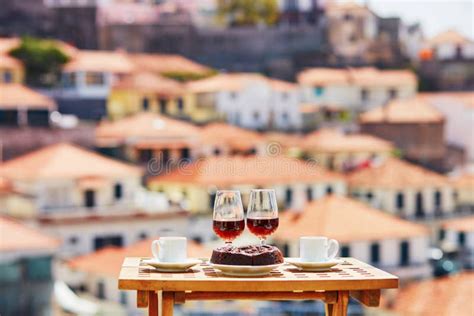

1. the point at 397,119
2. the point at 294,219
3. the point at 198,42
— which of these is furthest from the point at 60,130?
the point at 198,42

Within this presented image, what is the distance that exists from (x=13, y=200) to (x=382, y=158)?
1729 cm

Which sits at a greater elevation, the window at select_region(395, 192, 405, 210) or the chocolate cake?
the chocolate cake

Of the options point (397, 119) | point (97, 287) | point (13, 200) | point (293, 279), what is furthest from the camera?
point (397, 119)

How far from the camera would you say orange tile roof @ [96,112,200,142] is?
33.5m

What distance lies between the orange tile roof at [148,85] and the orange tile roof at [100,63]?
0.62 metres

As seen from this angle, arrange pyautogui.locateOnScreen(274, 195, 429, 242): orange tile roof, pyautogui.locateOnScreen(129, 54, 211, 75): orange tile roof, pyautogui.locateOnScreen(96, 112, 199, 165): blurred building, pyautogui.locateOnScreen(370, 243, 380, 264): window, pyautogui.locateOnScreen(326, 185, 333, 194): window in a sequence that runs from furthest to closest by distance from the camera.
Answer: pyautogui.locateOnScreen(129, 54, 211, 75): orange tile roof → pyautogui.locateOnScreen(96, 112, 199, 165): blurred building → pyautogui.locateOnScreen(326, 185, 333, 194): window → pyautogui.locateOnScreen(370, 243, 380, 264): window → pyautogui.locateOnScreen(274, 195, 429, 242): orange tile roof

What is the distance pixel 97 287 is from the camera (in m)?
22.2

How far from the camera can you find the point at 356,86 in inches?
1879

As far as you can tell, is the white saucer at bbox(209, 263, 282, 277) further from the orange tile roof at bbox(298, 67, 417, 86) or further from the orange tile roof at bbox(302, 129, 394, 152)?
the orange tile roof at bbox(298, 67, 417, 86)

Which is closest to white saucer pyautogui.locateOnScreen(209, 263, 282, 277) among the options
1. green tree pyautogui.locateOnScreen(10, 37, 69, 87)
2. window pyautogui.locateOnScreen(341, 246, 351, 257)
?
window pyautogui.locateOnScreen(341, 246, 351, 257)

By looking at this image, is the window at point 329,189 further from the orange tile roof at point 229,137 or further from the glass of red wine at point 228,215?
the glass of red wine at point 228,215

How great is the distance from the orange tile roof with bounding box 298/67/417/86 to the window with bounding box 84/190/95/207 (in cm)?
2072

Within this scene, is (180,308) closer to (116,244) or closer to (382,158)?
(116,244)

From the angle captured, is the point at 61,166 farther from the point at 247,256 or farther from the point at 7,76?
→ the point at 247,256
